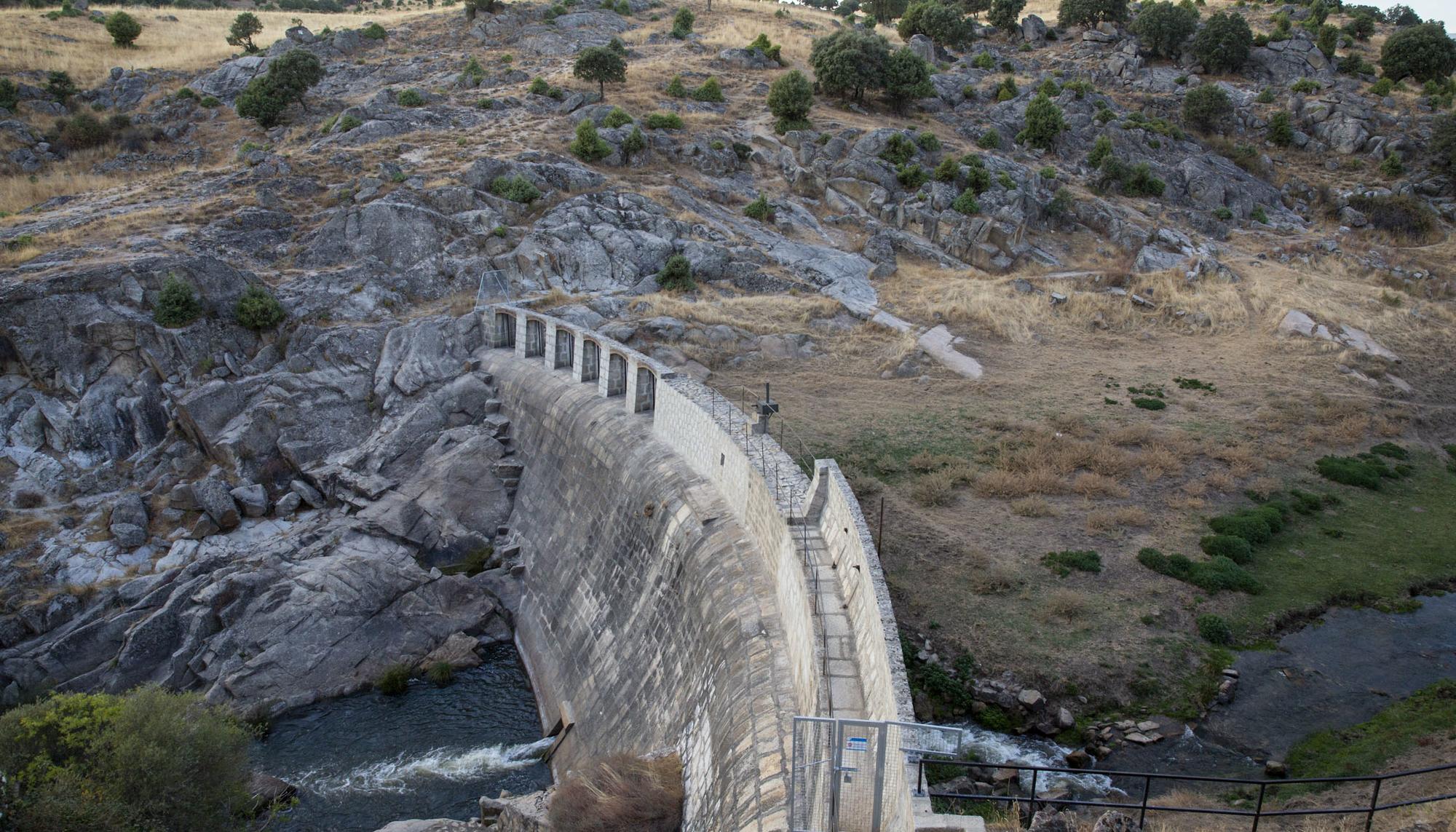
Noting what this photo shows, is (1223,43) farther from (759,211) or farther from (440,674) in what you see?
(440,674)

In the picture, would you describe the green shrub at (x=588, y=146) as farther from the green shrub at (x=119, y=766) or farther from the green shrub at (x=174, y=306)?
→ the green shrub at (x=119, y=766)

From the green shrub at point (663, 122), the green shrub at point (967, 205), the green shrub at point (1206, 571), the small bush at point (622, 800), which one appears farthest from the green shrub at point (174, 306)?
the green shrub at point (967, 205)

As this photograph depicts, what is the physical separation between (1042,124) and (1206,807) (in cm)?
5978

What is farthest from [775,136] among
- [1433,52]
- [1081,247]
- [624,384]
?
[1433,52]

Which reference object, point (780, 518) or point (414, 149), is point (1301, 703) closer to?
point (780, 518)

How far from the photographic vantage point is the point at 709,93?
66188 millimetres

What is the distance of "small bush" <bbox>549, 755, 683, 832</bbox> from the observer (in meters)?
16.5

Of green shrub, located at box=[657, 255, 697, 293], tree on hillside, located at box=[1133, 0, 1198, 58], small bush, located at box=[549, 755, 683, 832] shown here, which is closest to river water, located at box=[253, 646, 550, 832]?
small bush, located at box=[549, 755, 683, 832]

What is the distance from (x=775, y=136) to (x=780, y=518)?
160 feet

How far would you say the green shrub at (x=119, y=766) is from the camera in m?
16.5

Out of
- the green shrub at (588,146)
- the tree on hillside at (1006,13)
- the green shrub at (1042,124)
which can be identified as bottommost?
the green shrub at (588,146)

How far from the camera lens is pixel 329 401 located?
37.0m

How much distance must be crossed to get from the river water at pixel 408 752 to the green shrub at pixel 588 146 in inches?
1433

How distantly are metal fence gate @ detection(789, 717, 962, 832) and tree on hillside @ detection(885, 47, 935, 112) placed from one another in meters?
65.9
